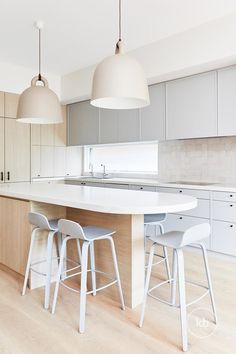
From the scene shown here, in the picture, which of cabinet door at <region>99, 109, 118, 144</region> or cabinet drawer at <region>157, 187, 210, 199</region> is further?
cabinet door at <region>99, 109, 118, 144</region>

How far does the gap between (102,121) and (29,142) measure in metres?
1.33

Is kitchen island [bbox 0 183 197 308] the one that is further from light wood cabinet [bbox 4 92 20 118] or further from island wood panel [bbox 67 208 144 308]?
light wood cabinet [bbox 4 92 20 118]

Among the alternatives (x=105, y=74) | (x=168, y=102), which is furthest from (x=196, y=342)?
(x=168, y=102)

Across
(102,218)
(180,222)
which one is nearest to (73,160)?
(180,222)

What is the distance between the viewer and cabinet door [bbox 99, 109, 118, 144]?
477 centimetres

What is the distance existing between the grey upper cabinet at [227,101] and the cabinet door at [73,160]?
3167 millimetres

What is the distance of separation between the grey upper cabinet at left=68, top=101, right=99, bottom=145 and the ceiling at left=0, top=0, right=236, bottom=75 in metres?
1.10

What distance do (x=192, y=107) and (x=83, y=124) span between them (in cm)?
227

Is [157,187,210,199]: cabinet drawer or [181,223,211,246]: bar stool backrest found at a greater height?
[157,187,210,199]: cabinet drawer

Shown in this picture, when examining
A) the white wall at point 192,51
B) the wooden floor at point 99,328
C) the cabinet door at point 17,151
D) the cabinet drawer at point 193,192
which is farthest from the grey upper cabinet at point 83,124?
the wooden floor at point 99,328

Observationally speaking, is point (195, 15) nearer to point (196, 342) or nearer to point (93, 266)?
point (93, 266)

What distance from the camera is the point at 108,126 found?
16.0 ft

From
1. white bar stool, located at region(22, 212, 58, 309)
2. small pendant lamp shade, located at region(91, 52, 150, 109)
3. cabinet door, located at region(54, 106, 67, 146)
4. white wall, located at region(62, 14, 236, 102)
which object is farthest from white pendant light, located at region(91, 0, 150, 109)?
cabinet door, located at region(54, 106, 67, 146)

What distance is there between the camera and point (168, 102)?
400 cm
